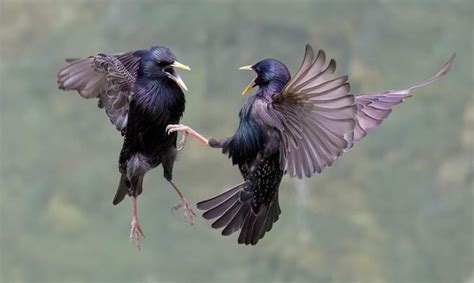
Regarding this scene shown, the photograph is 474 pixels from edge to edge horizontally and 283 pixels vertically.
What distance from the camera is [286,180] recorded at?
424 inches

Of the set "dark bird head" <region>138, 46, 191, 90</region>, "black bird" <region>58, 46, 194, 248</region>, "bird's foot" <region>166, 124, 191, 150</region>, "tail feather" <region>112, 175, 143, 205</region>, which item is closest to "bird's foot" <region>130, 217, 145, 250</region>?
"black bird" <region>58, 46, 194, 248</region>

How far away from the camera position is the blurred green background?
438 inches

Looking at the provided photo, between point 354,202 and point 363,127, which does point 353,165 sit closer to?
point 354,202

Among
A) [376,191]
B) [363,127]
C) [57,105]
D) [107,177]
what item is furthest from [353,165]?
[363,127]

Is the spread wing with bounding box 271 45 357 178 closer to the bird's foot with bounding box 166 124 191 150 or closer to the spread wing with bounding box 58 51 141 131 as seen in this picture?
the bird's foot with bounding box 166 124 191 150

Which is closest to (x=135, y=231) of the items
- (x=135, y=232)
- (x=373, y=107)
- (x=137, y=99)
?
(x=135, y=232)

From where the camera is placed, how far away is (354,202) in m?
11.6

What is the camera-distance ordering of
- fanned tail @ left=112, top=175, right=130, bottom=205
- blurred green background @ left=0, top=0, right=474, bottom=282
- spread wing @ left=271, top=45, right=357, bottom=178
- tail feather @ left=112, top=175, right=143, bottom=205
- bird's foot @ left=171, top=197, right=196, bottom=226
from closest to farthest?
1. spread wing @ left=271, top=45, right=357, bottom=178
2. bird's foot @ left=171, top=197, right=196, bottom=226
3. tail feather @ left=112, top=175, right=143, bottom=205
4. fanned tail @ left=112, top=175, right=130, bottom=205
5. blurred green background @ left=0, top=0, right=474, bottom=282

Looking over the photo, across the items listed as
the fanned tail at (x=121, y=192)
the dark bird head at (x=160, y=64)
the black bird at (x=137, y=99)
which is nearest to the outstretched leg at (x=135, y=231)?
the black bird at (x=137, y=99)

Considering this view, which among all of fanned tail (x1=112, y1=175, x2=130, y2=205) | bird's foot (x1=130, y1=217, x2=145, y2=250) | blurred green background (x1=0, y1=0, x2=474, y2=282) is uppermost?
blurred green background (x1=0, y1=0, x2=474, y2=282)

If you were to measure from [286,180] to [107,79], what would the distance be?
7.88 meters

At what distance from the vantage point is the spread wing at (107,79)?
290cm

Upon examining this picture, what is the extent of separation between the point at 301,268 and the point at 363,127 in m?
8.74

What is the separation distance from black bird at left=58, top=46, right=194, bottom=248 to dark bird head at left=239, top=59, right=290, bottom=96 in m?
0.22
